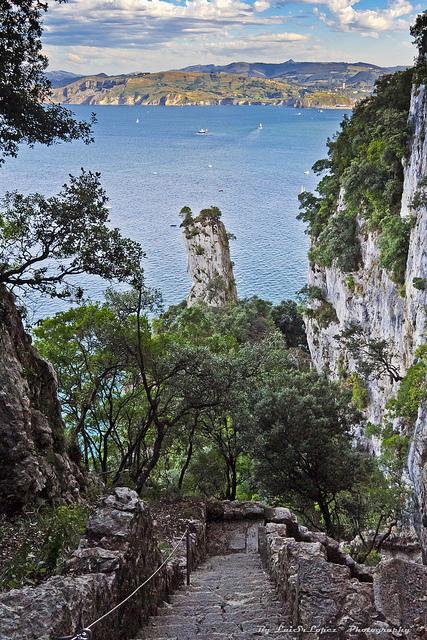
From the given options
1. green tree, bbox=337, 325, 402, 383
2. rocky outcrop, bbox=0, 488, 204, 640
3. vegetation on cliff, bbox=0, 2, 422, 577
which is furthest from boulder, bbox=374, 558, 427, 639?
green tree, bbox=337, 325, 402, 383

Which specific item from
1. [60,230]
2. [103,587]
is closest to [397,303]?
[60,230]

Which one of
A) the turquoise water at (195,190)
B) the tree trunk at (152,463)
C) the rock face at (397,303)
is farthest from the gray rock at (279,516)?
the turquoise water at (195,190)

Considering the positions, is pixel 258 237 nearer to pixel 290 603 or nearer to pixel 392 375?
pixel 392 375

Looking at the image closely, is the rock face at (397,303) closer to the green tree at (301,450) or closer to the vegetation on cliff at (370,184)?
the vegetation on cliff at (370,184)

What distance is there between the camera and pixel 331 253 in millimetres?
38219

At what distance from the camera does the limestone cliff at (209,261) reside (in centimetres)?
6375

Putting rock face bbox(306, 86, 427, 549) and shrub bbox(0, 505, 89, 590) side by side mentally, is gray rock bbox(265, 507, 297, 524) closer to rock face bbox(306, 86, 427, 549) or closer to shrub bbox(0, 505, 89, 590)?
rock face bbox(306, 86, 427, 549)

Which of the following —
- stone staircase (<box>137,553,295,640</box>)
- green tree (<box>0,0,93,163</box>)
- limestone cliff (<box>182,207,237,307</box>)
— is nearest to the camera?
stone staircase (<box>137,553,295,640</box>)

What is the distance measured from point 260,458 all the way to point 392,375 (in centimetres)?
986

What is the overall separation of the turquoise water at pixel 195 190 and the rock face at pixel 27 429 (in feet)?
106

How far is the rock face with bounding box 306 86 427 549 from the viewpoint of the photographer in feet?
60.3

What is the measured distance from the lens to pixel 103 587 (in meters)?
5.90

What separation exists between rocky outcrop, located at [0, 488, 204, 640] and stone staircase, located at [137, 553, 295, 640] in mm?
283

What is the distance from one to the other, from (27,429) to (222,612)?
6.96 meters
